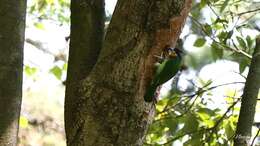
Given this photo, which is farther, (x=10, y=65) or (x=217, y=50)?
(x=217, y=50)

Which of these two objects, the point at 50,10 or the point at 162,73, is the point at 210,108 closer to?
the point at 162,73

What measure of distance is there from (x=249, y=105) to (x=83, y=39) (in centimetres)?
39

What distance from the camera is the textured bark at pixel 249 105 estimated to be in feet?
3.44

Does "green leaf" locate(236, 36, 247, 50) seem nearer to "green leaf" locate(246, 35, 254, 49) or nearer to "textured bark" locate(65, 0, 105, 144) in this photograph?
"green leaf" locate(246, 35, 254, 49)

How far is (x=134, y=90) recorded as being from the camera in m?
0.87

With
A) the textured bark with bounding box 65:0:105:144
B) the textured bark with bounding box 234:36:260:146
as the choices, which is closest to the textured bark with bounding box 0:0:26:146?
the textured bark with bounding box 65:0:105:144

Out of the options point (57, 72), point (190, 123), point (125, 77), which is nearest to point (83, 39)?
point (125, 77)

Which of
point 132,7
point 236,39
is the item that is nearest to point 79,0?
point 132,7

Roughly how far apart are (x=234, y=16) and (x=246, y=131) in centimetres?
52

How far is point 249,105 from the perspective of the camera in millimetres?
1085

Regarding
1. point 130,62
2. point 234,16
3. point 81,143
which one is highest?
point 234,16

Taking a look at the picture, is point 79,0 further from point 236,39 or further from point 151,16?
point 236,39

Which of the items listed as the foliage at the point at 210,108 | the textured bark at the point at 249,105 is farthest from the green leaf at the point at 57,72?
the textured bark at the point at 249,105

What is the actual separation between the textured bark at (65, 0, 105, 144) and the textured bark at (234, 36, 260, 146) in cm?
35
